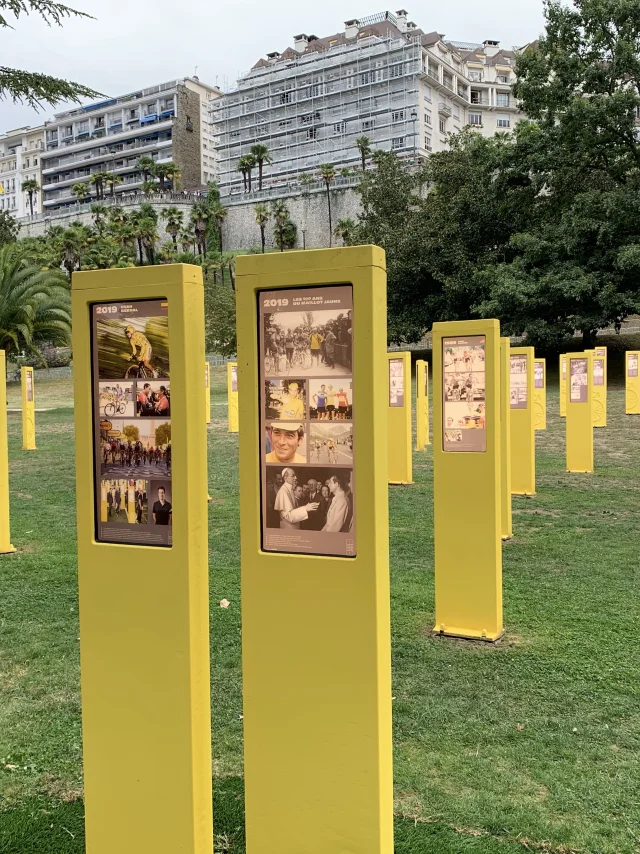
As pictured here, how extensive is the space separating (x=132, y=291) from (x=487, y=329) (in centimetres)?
310

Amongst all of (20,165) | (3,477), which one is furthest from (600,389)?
(20,165)

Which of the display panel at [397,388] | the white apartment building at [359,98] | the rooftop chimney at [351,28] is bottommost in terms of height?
the display panel at [397,388]

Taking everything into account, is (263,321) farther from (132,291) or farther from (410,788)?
(410,788)

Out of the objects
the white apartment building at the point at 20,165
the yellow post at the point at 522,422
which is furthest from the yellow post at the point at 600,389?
the white apartment building at the point at 20,165

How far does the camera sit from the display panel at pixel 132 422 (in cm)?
272

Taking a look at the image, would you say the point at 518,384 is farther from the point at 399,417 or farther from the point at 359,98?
the point at 359,98

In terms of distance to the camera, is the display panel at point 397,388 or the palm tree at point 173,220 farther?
the palm tree at point 173,220

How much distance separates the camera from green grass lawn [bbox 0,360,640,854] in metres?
3.17

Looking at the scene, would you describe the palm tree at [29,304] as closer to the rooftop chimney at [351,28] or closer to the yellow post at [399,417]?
the yellow post at [399,417]

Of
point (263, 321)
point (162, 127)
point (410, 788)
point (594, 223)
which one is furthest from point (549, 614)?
point (162, 127)

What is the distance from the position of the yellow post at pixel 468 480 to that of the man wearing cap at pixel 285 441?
110 inches

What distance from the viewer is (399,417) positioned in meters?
11.5

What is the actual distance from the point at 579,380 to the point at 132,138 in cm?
10107

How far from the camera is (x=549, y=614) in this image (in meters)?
5.80
